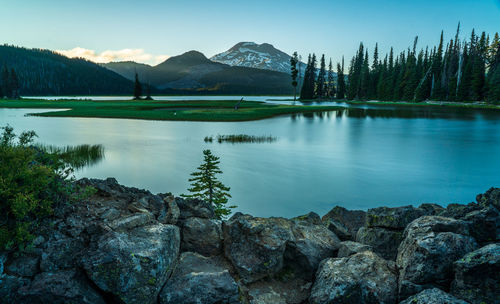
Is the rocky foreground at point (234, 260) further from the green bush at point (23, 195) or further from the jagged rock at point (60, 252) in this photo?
the green bush at point (23, 195)

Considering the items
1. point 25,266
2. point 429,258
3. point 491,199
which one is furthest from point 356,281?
point 25,266

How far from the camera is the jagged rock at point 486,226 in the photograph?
7211mm

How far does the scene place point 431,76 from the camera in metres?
123

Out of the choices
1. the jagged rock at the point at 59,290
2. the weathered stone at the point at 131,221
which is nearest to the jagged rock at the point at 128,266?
the jagged rock at the point at 59,290

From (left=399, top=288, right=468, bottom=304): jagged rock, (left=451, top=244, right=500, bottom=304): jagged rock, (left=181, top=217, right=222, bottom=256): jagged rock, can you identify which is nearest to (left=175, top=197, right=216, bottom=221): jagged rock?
(left=181, top=217, right=222, bottom=256): jagged rock

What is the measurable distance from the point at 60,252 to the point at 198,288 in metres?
2.95

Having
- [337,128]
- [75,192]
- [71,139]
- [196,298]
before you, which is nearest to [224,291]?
[196,298]

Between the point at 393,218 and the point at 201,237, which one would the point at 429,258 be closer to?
the point at 393,218

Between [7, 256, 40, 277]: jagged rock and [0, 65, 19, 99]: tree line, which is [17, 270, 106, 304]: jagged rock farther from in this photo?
[0, 65, 19, 99]: tree line

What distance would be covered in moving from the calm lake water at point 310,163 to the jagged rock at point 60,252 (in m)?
12.7

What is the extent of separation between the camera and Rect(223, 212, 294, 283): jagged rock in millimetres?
7305

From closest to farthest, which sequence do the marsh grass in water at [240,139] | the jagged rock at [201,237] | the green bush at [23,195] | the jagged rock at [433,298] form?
the jagged rock at [433,298]
the green bush at [23,195]
the jagged rock at [201,237]
the marsh grass in water at [240,139]

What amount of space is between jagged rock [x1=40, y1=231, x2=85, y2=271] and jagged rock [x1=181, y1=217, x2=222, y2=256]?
2.50 m

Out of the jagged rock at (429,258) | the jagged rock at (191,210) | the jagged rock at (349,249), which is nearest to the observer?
the jagged rock at (429,258)
